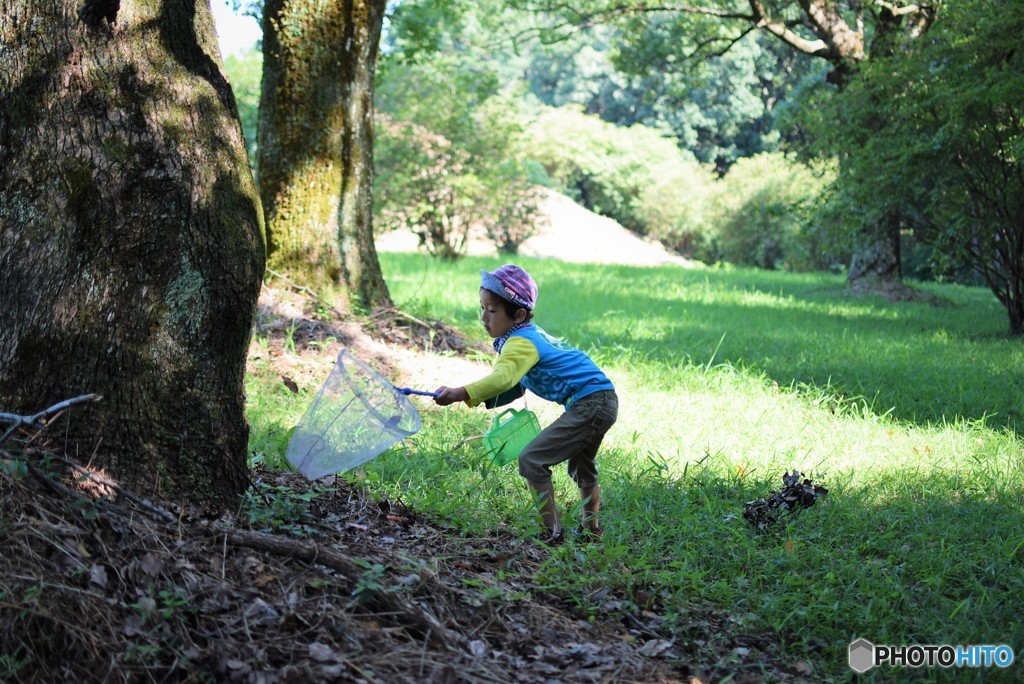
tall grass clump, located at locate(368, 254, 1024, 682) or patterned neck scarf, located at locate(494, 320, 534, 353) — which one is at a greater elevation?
patterned neck scarf, located at locate(494, 320, 534, 353)

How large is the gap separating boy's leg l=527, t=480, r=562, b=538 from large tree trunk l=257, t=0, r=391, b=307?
4510 mm

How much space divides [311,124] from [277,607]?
6.03m

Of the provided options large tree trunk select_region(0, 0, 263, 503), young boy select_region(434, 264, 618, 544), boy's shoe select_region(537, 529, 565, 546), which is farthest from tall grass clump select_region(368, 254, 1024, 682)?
large tree trunk select_region(0, 0, 263, 503)

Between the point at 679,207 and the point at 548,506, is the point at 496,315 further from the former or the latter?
the point at 679,207

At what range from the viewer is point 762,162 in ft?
101

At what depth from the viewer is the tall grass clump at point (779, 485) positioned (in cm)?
→ 385

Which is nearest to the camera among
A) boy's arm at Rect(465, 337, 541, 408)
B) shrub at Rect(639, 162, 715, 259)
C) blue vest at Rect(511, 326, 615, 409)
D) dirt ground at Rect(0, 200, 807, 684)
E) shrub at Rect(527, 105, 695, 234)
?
dirt ground at Rect(0, 200, 807, 684)

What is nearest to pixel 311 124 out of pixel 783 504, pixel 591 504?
pixel 591 504

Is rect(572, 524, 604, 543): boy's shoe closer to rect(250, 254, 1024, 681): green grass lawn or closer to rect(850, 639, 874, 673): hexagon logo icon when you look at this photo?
rect(250, 254, 1024, 681): green grass lawn

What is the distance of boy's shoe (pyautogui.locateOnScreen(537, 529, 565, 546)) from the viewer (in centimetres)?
440

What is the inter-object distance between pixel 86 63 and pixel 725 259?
32.2m

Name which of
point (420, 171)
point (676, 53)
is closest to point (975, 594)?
point (676, 53)

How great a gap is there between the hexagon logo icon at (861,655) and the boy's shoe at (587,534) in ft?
4.20

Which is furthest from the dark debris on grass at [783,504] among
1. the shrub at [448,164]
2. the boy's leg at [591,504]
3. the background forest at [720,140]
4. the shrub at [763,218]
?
the shrub at [763,218]
